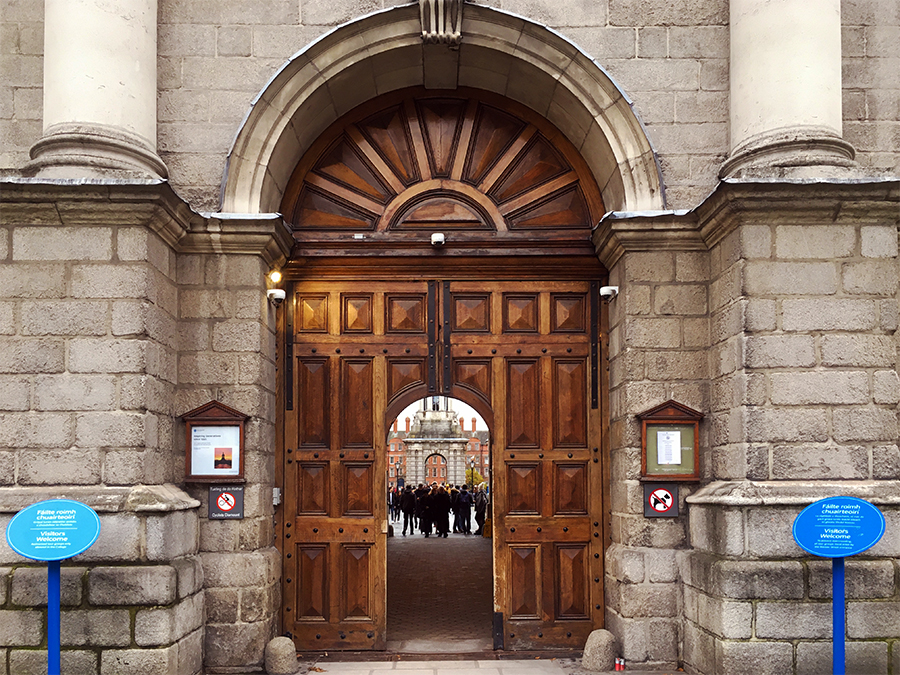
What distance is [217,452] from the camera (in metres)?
6.90

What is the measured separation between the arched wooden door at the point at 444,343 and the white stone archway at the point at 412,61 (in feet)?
1.75

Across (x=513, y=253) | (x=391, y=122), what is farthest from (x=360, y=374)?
(x=391, y=122)

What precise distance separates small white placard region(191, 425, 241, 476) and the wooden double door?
2.45ft

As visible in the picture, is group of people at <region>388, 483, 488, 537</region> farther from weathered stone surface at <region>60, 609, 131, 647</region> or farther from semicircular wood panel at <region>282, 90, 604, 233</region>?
weathered stone surface at <region>60, 609, 131, 647</region>

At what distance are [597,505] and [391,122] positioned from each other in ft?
13.1

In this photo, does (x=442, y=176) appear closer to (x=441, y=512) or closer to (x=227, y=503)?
(x=227, y=503)

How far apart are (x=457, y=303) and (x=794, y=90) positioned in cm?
327

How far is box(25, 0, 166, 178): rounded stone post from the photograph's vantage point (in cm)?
646

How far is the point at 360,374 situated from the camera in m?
7.70

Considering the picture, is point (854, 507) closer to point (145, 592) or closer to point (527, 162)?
point (527, 162)

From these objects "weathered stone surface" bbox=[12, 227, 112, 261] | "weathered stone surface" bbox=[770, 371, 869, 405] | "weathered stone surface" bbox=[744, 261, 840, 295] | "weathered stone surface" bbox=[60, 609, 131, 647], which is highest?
"weathered stone surface" bbox=[12, 227, 112, 261]

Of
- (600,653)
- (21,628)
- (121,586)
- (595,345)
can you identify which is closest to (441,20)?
(595,345)

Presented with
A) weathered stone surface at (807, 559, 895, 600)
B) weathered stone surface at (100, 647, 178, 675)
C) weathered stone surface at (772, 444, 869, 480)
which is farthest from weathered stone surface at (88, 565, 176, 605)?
weathered stone surface at (807, 559, 895, 600)

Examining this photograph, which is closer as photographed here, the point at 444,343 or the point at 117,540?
the point at 117,540
